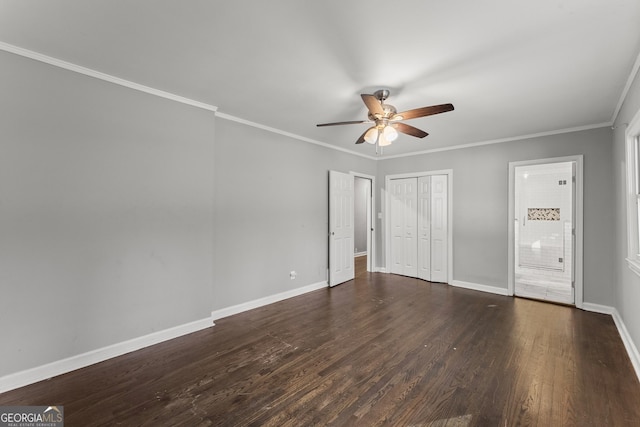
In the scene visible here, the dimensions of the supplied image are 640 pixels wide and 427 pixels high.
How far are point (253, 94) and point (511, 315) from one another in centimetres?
417

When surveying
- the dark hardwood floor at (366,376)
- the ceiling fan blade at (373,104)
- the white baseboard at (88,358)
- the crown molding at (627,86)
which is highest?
the crown molding at (627,86)

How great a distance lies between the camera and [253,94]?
2.99 m

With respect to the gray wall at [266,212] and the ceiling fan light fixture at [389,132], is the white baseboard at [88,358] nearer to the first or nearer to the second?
the gray wall at [266,212]

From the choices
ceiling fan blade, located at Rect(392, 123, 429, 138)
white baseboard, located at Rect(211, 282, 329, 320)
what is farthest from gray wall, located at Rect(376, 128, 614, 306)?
white baseboard, located at Rect(211, 282, 329, 320)

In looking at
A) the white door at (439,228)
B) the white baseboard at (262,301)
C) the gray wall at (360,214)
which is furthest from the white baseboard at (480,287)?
the gray wall at (360,214)

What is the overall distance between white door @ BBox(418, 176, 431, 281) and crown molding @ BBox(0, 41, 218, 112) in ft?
13.2

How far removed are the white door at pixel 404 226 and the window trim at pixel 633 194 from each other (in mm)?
3111

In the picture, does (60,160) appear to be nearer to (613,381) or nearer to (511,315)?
(613,381)

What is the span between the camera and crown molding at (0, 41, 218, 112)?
2.17 m

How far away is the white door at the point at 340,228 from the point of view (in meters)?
5.06

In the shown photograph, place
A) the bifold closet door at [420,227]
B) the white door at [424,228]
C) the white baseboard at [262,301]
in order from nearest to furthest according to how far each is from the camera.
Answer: the white baseboard at [262,301] → the bifold closet door at [420,227] → the white door at [424,228]

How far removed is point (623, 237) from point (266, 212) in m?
4.16

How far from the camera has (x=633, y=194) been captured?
2.66m

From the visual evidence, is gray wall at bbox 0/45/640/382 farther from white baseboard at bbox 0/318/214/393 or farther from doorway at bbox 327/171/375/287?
doorway at bbox 327/171/375/287
